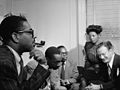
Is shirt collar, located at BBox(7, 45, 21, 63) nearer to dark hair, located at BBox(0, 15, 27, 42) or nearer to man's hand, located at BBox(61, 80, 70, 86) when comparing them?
dark hair, located at BBox(0, 15, 27, 42)

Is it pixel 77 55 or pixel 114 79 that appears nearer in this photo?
pixel 114 79

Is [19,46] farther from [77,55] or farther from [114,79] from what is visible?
[77,55]

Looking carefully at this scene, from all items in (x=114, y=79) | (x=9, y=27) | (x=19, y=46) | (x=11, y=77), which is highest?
(x=9, y=27)

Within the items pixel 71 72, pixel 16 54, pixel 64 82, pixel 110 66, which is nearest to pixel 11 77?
pixel 16 54

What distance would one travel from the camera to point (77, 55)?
4.21 metres

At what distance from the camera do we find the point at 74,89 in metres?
3.16

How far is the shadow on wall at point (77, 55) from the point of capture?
418cm

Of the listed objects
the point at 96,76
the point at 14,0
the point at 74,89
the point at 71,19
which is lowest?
the point at 74,89

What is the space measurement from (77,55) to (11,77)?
3046 mm

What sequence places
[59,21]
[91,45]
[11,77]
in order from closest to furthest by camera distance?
1. [11,77]
2. [91,45]
3. [59,21]

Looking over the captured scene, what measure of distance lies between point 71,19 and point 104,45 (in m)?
1.63

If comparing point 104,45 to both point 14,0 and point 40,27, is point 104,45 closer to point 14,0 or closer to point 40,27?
point 40,27

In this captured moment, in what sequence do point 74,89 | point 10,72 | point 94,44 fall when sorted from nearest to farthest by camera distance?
point 10,72 < point 74,89 < point 94,44

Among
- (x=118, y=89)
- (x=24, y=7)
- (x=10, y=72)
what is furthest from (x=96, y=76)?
(x=24, y=7)
